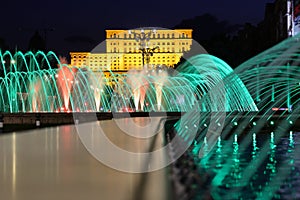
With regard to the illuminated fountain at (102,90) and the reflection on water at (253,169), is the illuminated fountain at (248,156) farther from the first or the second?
the illuminated fountain at (102,90)

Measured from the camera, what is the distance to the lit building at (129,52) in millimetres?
127000

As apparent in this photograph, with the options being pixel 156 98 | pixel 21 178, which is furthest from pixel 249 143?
pixel 156 98

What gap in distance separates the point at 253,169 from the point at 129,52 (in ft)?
387

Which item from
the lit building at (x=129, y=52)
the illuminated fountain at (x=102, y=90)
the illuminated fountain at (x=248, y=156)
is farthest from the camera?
the lit building at (x=129, y=52)

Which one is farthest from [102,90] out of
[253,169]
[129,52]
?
[129,52]

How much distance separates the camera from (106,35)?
5394 inches

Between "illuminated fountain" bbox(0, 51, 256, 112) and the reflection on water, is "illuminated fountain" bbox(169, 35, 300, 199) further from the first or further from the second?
"illuminated fountain" bbox(0, 51, 256, 112)

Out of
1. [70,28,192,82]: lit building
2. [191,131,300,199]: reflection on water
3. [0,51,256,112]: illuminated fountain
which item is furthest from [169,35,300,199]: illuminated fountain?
[70,28,192,82]: lit building

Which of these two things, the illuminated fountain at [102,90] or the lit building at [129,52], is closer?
the illuminated fountain at [102,90]

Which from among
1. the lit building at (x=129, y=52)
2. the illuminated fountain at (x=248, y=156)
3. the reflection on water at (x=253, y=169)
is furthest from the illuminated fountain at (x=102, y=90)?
the lit building at (x=129, y=52)

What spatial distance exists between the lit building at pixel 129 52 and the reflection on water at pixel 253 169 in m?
113

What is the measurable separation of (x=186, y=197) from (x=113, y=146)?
7147 millimetres

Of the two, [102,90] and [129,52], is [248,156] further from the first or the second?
[129,52]

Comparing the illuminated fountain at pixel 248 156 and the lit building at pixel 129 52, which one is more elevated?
the lit building at pixel 129 52
